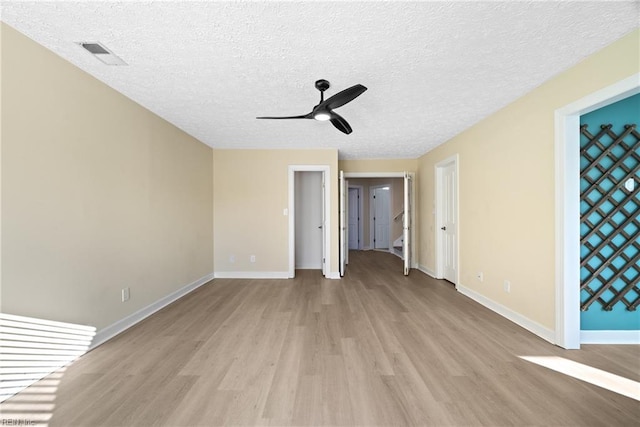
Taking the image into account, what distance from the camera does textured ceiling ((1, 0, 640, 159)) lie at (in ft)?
4.79

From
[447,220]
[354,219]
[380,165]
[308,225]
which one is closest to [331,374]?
[447,220]

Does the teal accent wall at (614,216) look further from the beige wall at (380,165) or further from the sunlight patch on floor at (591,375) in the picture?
the beige wall at (380,165)

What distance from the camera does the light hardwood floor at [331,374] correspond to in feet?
4.72

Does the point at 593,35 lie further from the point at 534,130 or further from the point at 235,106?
the point at 235,106

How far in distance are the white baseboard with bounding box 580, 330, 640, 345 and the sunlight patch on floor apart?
0.51 meters

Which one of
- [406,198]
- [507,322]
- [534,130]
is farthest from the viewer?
[406,198]

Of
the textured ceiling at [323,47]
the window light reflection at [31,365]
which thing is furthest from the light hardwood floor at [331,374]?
the textured ceiling at [323,47]

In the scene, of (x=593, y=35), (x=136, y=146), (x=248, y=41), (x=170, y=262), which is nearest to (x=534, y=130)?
(x=593, y=35)

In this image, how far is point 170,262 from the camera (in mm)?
3268

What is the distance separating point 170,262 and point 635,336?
15.9ft

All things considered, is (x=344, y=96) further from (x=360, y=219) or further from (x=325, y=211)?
(x=360, y=219)

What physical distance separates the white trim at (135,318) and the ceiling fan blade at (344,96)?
2754mm

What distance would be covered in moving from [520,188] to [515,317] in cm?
134

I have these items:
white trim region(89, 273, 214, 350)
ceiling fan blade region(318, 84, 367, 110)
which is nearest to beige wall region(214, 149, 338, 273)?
white trim region(89, 273, 214, 350)
